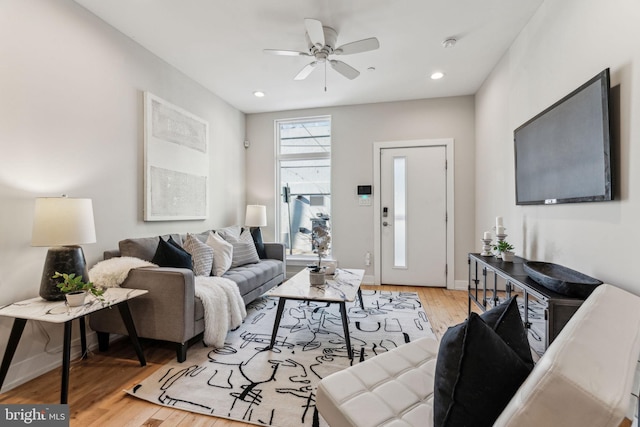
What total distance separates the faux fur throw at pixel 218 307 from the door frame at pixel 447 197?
7.61 ft

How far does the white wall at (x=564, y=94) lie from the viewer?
1402mm

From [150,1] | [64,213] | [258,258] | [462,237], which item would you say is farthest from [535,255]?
[150,1]

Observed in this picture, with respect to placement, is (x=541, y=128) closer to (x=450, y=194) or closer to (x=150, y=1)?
(x=450, y=194)

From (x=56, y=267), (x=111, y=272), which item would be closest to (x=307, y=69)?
(x=111, y=272)

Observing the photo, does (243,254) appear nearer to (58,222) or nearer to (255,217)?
(255,217)

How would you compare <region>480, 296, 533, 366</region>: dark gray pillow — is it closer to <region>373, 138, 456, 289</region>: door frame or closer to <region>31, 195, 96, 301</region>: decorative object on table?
<region>31, 195, 96, 301</region>: decorative object on table

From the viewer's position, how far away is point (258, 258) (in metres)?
3.77

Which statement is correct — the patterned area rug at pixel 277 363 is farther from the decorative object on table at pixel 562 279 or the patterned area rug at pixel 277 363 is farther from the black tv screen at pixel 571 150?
the black tv screen at pixel 571 150

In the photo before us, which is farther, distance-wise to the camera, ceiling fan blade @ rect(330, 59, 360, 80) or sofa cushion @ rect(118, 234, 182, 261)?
ceiling fan blade @ rect(330, 59, 360, 80)

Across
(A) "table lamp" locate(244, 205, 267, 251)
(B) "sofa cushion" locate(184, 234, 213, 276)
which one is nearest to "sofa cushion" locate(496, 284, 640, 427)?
(B) "sofa cushion" locate(184, 234, 213, 276)

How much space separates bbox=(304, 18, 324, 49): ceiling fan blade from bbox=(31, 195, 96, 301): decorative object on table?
1967 mm

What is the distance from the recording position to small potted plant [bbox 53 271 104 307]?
1.76m

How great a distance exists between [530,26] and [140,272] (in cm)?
365
